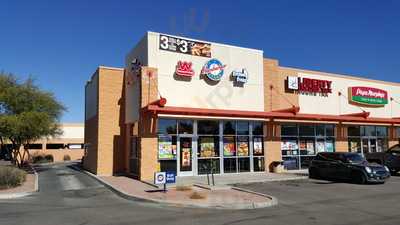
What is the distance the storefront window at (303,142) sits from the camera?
27562 mm

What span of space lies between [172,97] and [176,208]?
1053 centimetres

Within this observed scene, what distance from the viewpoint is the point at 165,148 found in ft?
74.1

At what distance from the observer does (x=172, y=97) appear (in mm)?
23141

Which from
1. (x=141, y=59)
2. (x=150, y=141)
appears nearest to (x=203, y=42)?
(x=141, y=59)

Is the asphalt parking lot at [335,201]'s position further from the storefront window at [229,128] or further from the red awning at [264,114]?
the storefront window at [229,128]

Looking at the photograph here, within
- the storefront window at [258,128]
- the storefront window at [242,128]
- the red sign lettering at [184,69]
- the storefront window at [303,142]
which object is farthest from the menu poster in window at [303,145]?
the red sign lettering at [184,69]

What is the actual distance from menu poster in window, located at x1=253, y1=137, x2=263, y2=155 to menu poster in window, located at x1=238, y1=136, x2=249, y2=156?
2.10 feet

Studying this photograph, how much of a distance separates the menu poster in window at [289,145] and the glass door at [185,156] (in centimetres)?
723

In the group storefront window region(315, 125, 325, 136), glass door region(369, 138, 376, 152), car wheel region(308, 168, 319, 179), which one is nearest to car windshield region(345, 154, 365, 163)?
car wheel region(308, 168, 319, 179)

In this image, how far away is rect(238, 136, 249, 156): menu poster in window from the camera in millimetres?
25000

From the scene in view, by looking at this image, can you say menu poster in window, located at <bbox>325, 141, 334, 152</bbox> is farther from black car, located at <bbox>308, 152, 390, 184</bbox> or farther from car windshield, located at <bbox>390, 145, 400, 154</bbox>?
black car, located at <bbox>308, 152, 390, 184</bbox>

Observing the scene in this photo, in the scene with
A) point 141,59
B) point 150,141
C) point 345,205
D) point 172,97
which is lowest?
point 345,205

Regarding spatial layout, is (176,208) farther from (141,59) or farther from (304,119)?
(304,119)

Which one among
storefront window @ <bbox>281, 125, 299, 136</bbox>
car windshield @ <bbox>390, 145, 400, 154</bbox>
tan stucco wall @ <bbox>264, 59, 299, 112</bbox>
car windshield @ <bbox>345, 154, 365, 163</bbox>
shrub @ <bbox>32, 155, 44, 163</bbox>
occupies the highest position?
tan stucco wall @ <bbox>264, 59, 299, 112</bbox>
